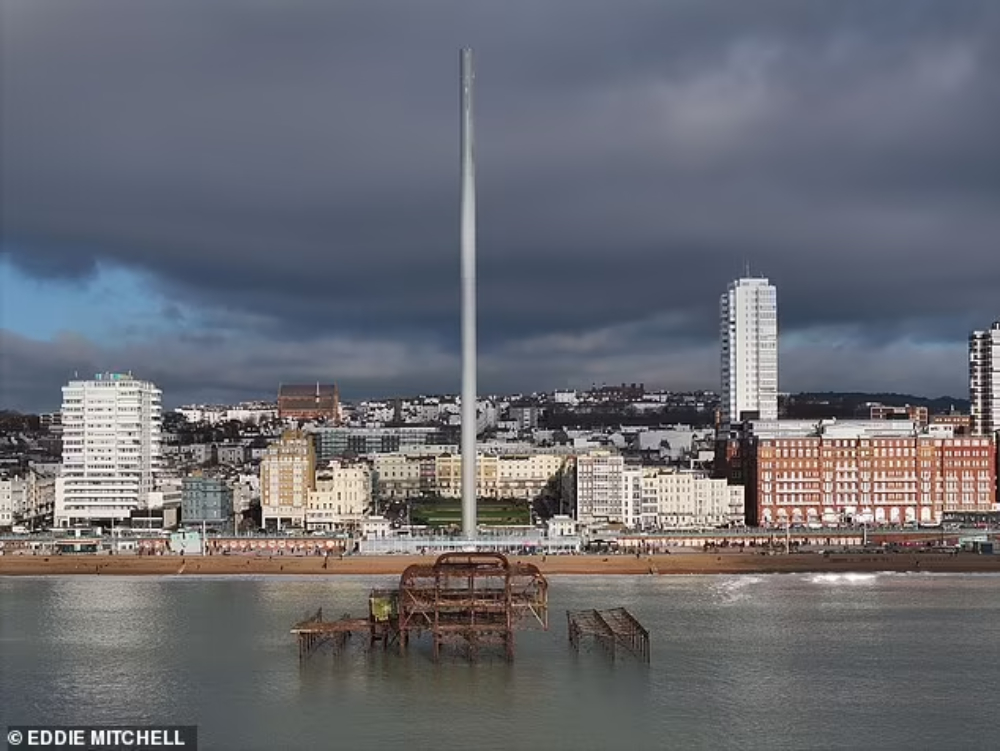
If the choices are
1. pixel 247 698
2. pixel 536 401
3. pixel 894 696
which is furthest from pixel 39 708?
pixel 536 401

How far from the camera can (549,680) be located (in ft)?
64.0

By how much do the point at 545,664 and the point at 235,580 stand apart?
15.9 meters

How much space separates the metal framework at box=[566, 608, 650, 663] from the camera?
70.3ft

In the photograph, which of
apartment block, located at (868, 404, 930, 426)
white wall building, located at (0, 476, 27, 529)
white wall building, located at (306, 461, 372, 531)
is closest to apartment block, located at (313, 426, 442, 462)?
apartment block, located at (868, 404, 930, 426)

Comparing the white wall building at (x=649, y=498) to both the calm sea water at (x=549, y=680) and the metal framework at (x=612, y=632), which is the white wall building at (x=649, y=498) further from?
the metal framework at (x=612, y=632)

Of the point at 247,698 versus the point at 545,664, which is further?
the point at 545,664

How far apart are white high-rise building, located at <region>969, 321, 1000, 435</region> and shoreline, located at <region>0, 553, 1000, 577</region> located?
83.8 ft

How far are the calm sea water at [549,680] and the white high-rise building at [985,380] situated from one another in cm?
3590

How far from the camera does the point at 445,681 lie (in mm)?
19453

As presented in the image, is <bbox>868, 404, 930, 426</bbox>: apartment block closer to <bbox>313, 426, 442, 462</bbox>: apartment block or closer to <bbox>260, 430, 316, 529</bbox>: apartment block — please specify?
<bbox>313, 426, 442, 462</bbox>: apartment block

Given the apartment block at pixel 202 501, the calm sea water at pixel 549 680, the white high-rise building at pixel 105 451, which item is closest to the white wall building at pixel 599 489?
the apartment block at pixel 202 501

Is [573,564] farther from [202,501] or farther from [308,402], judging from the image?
[308,402]

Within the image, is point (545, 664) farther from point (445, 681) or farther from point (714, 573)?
point (714, 573)

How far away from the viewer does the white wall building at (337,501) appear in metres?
46.7
